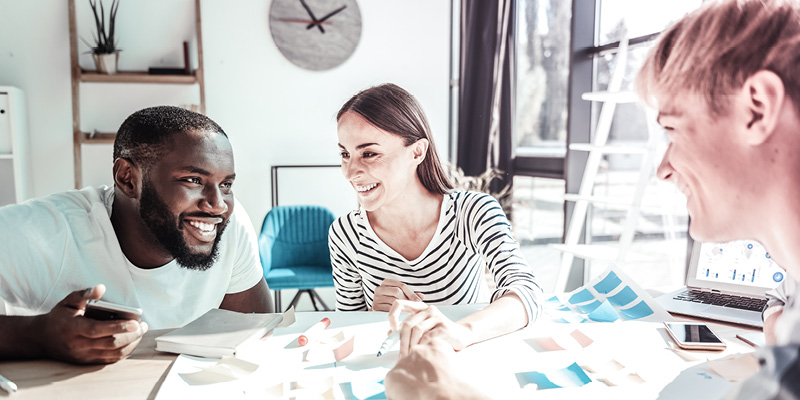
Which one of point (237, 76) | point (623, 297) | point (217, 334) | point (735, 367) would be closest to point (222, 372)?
point (217, 334)

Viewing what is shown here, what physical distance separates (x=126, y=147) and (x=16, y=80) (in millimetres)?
2819

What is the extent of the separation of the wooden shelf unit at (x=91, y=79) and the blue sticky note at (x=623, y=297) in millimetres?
2997

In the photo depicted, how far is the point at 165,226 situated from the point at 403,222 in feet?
2.27

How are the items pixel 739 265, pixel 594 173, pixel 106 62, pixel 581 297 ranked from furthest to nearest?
1. pixel 106 62
2. pixel 594 173
3. pixel 739 265
4. pixel 581 297

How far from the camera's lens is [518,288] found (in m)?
1.24

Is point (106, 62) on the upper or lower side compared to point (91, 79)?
upper

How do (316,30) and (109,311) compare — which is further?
(316,30)

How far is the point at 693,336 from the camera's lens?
1.08m

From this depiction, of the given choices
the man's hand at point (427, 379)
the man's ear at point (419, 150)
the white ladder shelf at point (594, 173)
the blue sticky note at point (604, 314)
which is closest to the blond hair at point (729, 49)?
the man's hand at point (427, 379)

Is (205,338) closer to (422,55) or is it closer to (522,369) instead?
(522,369)

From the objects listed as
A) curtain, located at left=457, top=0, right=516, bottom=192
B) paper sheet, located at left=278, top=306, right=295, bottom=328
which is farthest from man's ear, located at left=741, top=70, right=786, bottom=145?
curtain, located at left=457, top=0, right=516, bottom=192

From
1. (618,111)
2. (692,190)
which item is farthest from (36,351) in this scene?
(618,111)

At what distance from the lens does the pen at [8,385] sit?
83cm

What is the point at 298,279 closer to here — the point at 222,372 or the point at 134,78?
the point at 134,78
